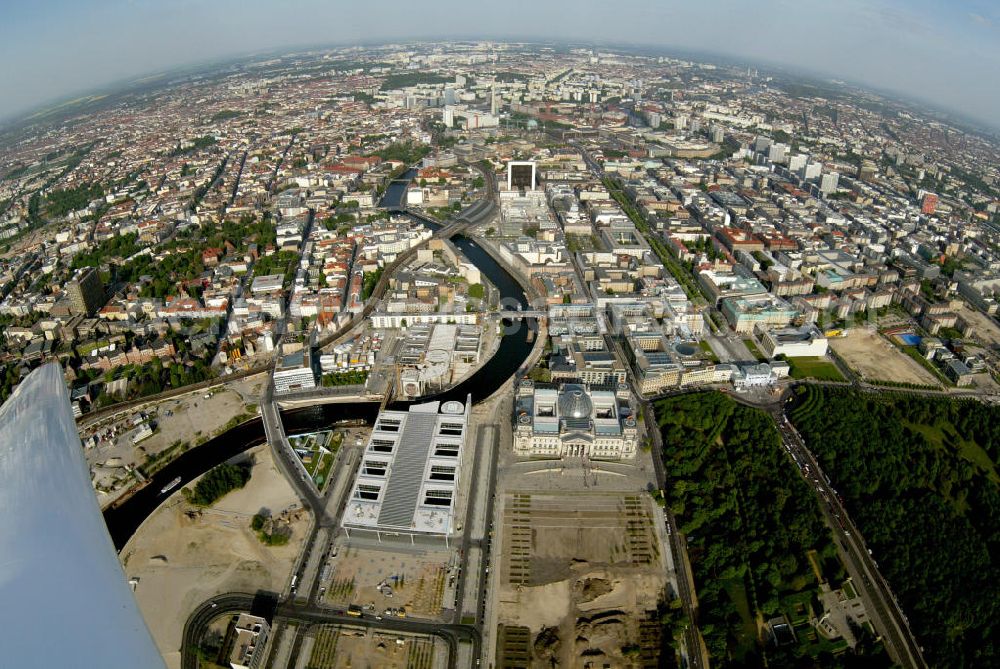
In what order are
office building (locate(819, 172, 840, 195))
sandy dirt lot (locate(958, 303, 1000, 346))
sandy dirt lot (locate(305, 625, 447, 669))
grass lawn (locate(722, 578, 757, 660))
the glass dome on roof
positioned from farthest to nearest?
office building (locate(819, 172, 840, 195)) < sandy dirt lot (locate(958, 303, 1000, 346)) < the glass dome on roof < grass lawn (locate(722, 578, 757, 660)) < sandy dirt lot (locate(305, 625, 447, 669))

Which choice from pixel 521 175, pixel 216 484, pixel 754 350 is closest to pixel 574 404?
pixel 754 350

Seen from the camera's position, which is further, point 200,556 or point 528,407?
point 528,407

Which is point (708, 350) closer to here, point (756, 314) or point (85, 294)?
point (756, 314)

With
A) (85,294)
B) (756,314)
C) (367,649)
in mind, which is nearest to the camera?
(367,649)

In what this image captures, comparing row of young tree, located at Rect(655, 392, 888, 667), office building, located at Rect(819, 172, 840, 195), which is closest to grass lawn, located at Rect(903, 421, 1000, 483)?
row of young tree, located at Rect(655, 392, 888, 667)

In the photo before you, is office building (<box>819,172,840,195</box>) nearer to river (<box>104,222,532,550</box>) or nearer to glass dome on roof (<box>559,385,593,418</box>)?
river (<box>104,222,532,550</box>)

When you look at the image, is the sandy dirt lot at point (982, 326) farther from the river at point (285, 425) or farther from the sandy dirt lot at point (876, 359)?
the river at point (285, 425)

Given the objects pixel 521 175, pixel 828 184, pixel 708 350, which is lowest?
pixel 708 350
